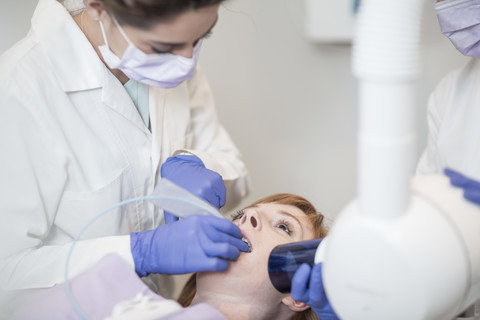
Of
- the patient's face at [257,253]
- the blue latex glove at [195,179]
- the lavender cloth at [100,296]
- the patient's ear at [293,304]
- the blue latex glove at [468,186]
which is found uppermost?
the blue latex glove at [468,186]

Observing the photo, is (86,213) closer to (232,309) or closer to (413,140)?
(232,309)

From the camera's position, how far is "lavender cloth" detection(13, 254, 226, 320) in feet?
4.04

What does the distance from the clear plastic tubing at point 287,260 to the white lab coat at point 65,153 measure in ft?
1.23

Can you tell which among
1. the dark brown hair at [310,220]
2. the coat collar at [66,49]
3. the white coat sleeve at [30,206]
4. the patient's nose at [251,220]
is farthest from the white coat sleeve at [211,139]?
the white coat sleeve at [30,206]

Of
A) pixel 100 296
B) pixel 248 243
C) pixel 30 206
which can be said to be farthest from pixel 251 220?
pixel 30 206

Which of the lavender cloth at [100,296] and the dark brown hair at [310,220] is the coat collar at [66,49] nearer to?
the lavender cloth at [100,296]

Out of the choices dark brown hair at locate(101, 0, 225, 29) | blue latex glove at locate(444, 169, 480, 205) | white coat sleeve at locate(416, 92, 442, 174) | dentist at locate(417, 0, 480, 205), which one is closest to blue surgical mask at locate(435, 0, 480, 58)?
dentist at locate(417, 0, 480, 205)

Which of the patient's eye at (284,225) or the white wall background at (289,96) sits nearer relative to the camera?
the patient's eye at (284,225)

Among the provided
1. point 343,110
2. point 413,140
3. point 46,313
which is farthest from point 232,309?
point 343,110

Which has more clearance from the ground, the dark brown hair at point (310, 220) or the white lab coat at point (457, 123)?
the white lab coat at point (457, 123)

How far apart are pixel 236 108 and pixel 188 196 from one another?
109 centimetres

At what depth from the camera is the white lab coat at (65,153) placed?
1360mm

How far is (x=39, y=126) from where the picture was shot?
1388 millimetres

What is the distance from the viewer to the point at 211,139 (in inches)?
77.3
